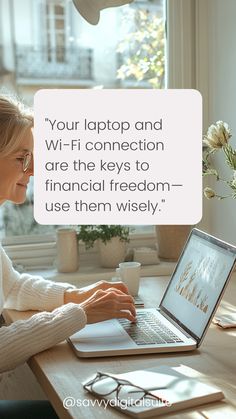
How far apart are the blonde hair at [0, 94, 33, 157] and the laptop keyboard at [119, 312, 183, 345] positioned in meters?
0.52

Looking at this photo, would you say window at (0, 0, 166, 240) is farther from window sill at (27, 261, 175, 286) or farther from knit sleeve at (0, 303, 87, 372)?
knit sleeve at (0, 303, 87, 372)

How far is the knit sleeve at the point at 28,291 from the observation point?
5.74 ft

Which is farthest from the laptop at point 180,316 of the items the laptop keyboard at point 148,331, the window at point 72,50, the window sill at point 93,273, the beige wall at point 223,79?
the window at point 72,50

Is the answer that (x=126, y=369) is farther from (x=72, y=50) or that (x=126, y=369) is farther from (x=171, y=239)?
(x=72, y=50)

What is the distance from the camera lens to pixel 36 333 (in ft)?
4.64

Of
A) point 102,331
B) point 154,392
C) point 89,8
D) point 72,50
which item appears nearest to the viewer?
point 154,392

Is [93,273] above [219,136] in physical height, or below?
below

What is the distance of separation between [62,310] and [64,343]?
0.25ft

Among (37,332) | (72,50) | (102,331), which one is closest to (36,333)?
(37,332)

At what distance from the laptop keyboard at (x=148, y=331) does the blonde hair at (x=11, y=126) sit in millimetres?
525

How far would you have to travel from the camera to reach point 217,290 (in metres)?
1.43

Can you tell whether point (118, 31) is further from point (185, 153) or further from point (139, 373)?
point (139, 373)

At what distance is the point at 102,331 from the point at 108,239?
2.49 feet

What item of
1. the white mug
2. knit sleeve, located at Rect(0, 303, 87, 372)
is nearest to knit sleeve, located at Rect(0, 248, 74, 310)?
the white mug
